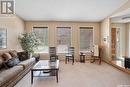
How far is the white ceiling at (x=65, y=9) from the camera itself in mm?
6539

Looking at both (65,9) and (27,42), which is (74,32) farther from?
(27,42)

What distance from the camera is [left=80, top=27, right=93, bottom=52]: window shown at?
9508mm

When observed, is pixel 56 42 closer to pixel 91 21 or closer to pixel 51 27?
pixel 51 27

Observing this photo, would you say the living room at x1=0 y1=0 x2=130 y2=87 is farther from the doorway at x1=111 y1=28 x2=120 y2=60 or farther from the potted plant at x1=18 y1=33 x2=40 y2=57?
the potted plant at x1=18 y1=33 x2=40 y2=57

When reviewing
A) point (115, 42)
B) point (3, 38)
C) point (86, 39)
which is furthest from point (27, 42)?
point (115, 42)

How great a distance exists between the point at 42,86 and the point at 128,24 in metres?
7.70

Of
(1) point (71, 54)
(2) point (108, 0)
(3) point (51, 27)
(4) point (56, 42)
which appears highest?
(2) point (108, 0)

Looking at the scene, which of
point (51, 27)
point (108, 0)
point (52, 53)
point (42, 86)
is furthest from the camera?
point (51, 27)

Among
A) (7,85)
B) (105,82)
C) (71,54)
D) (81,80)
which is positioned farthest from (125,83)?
(71,54)

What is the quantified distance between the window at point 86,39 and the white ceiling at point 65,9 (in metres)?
0.81

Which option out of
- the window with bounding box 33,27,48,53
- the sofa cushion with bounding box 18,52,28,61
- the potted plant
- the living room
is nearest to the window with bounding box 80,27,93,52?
the living room

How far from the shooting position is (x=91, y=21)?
9.38 meters

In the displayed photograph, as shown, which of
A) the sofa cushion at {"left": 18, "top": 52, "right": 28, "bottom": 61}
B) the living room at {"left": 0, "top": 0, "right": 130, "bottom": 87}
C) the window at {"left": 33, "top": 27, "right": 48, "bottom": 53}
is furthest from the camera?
the window at {"left": 33, "top": 27, "right": 48, "bottom": 53}

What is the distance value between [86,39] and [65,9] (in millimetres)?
2907
